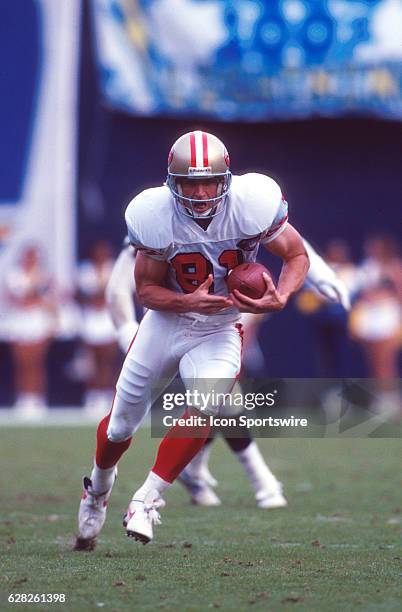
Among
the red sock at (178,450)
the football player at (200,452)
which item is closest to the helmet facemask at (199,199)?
the red sock at (178,450)

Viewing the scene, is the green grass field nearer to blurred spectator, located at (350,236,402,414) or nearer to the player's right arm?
the player's right arm

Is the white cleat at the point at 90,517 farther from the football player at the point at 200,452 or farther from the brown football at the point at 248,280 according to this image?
the football player at the point at 200,452

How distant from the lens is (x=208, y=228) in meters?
4.68

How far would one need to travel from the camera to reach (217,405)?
4574mm

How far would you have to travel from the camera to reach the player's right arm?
180 inches

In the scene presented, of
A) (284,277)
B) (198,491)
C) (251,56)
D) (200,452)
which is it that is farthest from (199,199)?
(251,56)

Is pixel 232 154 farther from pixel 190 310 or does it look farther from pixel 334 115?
pixel 190 310

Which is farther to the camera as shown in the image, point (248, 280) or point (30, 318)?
point (30, 318)

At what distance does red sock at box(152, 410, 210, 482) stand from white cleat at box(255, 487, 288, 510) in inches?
64.5

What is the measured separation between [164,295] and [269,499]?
1836mm

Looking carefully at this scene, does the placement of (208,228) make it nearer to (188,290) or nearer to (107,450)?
(188,290)

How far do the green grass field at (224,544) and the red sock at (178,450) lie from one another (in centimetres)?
34

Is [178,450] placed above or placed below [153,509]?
above

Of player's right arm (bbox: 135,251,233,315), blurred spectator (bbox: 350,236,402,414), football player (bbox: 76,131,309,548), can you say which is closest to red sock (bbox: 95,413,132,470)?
football player (bbox: 76,131,309,548)
